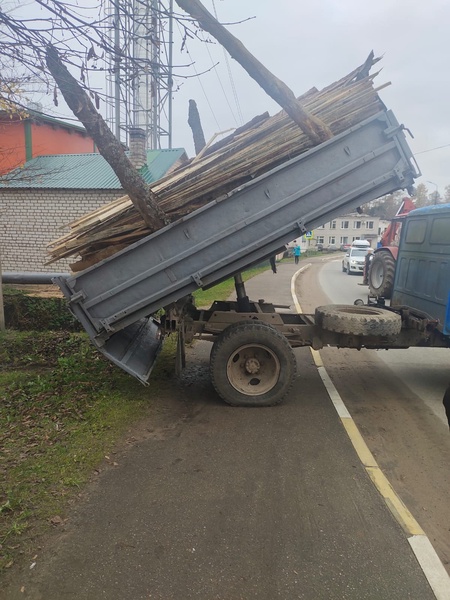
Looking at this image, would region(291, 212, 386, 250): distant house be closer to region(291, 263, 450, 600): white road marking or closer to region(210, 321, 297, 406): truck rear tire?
region(210, 321, 297, 406): truck rear tire

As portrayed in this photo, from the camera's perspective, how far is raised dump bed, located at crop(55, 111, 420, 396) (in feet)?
15.1

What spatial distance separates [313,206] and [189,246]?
1.40m

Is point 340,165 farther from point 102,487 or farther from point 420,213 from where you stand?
point 102,487

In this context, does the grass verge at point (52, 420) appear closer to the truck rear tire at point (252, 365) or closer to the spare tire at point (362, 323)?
the truck rear tire at point (252, 365)

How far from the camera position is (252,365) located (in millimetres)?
5230

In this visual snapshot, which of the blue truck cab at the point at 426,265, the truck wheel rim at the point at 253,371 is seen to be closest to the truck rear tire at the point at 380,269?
the blue truck cab at the point at 426,265

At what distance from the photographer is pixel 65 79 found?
421 cm

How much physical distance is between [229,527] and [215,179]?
3.39 m

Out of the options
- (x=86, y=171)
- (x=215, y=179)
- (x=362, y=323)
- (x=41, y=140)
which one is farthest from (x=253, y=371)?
(x=41, y=140)

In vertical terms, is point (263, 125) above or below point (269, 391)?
above

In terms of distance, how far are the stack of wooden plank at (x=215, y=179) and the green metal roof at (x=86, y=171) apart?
10.9 meters

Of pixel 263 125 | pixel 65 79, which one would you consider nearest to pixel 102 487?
pixel 65 79

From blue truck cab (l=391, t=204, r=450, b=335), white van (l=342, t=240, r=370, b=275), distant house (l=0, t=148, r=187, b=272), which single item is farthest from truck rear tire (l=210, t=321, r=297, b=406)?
white van (l=342, t=240, r=370, b=275)

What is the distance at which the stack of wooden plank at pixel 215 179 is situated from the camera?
474 centimetres
